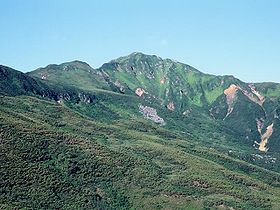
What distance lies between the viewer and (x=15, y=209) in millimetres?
192625
